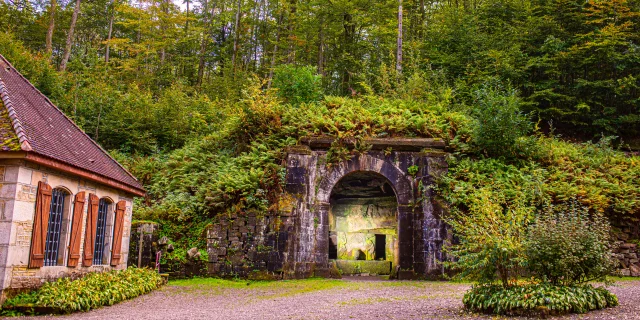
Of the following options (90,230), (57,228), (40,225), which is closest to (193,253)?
(90,230)

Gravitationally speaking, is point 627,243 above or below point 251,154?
below

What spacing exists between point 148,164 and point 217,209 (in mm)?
5867

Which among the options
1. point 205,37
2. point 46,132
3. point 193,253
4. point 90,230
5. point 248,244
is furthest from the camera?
point 205,37

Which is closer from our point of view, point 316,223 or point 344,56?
point 316,223

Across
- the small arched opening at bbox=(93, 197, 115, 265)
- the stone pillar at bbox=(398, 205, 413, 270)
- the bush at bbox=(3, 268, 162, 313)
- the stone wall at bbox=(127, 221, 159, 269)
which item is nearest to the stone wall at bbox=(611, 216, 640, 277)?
the stone pillar at bbox=(398, 205, 413, 270)

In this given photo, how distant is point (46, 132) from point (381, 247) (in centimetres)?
1510

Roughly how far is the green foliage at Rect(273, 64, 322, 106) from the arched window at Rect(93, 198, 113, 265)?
37.4ft

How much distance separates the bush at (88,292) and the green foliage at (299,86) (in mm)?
12343

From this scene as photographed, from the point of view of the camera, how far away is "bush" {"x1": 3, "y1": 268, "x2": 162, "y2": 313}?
9000 mm

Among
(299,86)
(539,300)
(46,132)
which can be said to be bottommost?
(539,300)

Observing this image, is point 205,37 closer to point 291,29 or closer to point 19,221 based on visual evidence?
point 291,29

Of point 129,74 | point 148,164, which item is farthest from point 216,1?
point 148,164

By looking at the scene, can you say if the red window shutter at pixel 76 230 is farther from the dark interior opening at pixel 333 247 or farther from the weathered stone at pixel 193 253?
the dark interior opening at pixel 333 247

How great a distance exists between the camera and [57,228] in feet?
34.6
